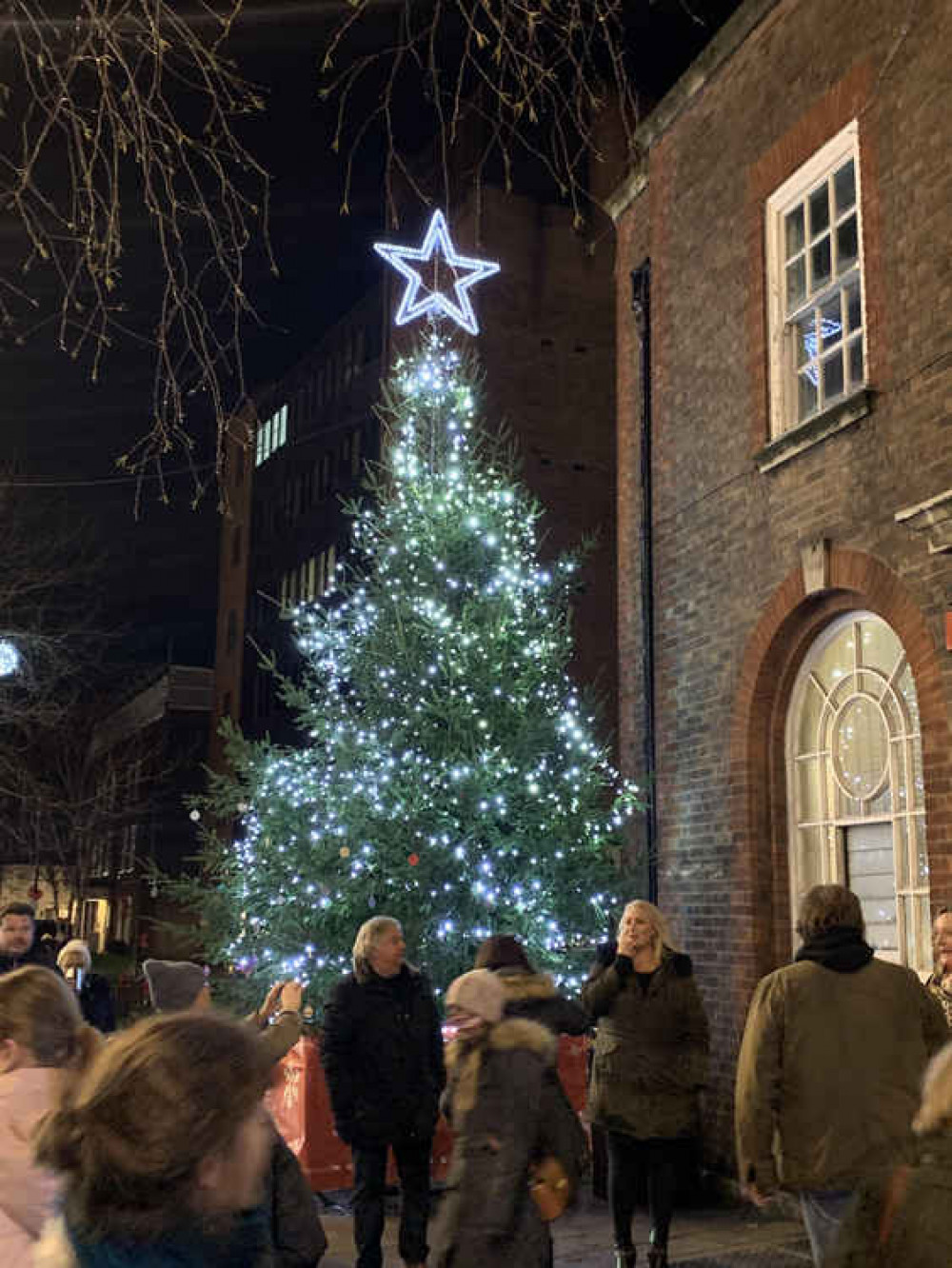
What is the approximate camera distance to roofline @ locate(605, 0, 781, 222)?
32.3ft

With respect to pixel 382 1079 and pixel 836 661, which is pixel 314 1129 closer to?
pixel 382 1079

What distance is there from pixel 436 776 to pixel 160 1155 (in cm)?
839

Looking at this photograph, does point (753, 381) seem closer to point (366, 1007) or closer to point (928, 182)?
point (928, 182)

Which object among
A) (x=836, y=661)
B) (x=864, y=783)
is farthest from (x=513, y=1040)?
(x=836, y=661)

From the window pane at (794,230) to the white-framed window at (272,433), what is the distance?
3028 centimetres

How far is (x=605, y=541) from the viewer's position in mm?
26172

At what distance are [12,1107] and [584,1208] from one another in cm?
628

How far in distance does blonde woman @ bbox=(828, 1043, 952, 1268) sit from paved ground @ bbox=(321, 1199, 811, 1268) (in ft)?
17.0

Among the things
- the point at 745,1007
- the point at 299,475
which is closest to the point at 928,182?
the point at 745,1007

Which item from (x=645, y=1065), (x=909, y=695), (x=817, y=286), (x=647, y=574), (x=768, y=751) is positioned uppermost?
(x=817, y=286)

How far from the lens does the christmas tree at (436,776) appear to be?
10.2m

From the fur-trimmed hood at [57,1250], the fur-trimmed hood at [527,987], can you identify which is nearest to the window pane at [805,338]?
the fur-trimmed hood at [527,987]

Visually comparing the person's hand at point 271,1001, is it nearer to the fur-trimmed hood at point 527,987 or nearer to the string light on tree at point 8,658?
the fur-trimmed hood at point 527,987

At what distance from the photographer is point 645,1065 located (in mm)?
6414
